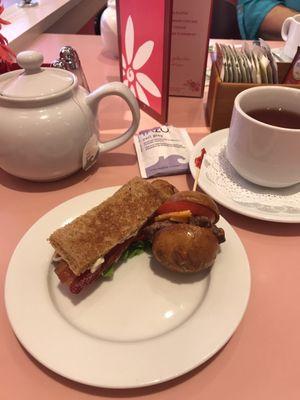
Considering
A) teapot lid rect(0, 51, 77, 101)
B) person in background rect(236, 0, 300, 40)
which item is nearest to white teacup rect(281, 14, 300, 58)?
person in background rect(236, 0, 300, 40)

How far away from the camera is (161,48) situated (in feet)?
2.74

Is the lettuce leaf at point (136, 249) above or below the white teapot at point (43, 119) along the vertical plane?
below

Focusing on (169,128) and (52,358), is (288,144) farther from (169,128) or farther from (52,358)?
(52,358)

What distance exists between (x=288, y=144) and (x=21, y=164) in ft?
1.61

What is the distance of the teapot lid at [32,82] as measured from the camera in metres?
0.64

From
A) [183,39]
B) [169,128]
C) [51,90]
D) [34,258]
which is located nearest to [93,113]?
[51,90]

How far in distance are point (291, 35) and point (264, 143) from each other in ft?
2.44

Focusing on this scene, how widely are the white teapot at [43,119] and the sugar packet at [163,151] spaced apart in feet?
0.38

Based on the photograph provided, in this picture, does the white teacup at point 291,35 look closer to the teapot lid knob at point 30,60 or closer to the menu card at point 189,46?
the menu card at point 189,46

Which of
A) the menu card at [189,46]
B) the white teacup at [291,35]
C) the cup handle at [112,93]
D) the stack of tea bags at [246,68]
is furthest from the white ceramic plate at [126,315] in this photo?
the white teacup at [291,35]

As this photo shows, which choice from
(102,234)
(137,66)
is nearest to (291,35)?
(137,66)

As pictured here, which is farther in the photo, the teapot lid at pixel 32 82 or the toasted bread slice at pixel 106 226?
the teapot lid at pixel 32 82

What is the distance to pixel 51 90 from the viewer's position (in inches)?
25.8

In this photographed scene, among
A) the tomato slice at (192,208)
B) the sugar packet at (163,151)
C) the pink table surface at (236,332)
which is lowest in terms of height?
the pink table surface at (236,332)
